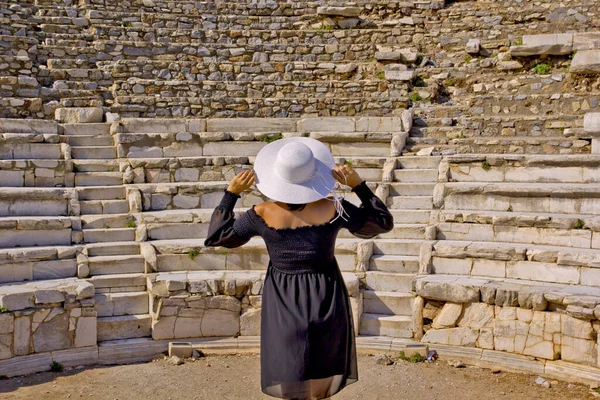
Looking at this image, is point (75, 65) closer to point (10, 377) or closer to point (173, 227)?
point (173, 227)

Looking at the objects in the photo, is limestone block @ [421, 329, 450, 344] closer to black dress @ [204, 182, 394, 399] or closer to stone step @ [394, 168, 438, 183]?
stone step @ [394, 168, 438, 183]

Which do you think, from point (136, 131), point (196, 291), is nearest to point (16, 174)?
point (136, 131)

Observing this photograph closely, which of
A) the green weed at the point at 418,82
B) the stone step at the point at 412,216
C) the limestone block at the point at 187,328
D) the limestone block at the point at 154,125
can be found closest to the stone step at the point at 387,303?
the stone step at the point at 412,216

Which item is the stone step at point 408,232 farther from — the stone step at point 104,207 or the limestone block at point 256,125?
the stone step at point 104,207

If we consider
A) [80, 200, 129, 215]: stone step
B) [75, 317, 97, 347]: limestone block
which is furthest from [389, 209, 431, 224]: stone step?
[75, 317, 97, 347]: limestone block

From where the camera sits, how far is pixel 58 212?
8.32m

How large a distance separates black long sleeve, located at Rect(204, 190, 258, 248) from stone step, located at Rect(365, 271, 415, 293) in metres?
3.89

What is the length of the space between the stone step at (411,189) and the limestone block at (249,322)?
246cm

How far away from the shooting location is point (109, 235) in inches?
323

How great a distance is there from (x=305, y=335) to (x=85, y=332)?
395 cm

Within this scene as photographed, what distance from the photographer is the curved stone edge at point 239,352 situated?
658cm

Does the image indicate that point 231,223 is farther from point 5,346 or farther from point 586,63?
point 586,63

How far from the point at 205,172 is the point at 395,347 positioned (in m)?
3.51

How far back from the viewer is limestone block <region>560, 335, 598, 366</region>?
21.2ft
